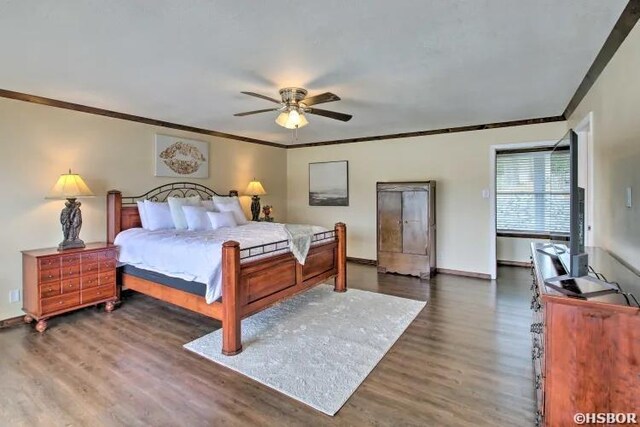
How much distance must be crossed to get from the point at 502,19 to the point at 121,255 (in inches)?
177

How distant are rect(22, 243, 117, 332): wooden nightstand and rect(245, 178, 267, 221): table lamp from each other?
2.63 meters

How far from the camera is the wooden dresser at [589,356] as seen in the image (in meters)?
1.38

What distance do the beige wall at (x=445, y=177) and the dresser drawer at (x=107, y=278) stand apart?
4.18m

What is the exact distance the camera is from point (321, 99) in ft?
9.98

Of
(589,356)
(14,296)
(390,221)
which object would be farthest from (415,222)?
(14,296)

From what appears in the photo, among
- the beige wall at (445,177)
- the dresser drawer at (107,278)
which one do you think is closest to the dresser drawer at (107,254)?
the dresser drawer at (107,278)

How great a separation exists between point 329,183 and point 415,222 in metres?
2.19

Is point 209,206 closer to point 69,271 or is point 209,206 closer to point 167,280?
point 167,280

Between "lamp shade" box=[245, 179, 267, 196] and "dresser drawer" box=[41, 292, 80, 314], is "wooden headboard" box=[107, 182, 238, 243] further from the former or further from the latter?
"lamp shade" box=[245, 179, 267, 196]

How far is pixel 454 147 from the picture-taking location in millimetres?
5547

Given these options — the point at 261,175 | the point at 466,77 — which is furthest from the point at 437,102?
the point at 261,175

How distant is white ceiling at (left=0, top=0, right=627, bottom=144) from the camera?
6.55 feet

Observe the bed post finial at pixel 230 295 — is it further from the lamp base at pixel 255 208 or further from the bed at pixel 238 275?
the lamp base at pixel 255 208

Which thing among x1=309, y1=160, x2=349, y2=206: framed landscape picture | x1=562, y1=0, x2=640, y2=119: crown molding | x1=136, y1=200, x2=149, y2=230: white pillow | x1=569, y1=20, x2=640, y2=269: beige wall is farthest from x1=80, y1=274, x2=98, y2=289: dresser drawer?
x1=562, y1=0, x2=640, y2=119: crown molding
